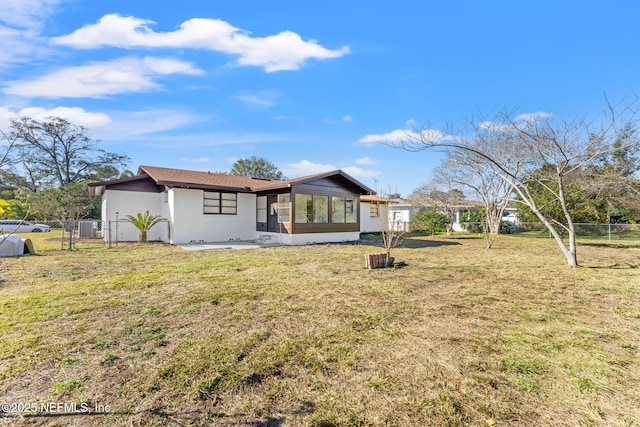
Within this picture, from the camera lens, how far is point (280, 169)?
44219mm

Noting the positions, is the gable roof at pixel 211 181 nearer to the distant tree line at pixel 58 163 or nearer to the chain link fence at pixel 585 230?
the chain link fence at pixel 585 230

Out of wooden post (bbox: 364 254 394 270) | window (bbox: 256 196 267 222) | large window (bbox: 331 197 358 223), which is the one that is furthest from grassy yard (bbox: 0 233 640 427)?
window (bbox: 256 196 267 222)

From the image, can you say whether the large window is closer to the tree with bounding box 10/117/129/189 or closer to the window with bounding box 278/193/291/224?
the window with bounding box 278/193/291/224

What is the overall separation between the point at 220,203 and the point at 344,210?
Result: 599cm

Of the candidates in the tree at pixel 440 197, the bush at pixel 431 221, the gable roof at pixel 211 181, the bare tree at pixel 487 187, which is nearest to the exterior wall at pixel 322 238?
the gable roof at pixel 211 181

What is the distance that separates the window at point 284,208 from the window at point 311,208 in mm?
400

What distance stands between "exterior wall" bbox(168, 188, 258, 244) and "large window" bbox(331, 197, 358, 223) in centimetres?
402

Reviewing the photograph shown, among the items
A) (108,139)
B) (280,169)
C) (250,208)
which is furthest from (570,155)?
(280,169)

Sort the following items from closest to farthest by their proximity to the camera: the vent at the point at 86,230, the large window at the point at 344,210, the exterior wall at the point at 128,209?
the exterior wall at the point at 128,209 → the large window at the point at 344,210 → the vent at the point at 86,230

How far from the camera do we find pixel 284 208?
507 inches

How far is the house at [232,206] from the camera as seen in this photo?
1228 centimetres

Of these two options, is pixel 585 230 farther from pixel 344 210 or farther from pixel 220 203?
pixel 220 203

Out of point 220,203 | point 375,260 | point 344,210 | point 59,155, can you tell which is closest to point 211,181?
point 220,203

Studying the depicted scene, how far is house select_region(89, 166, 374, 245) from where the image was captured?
12281 millimetres
